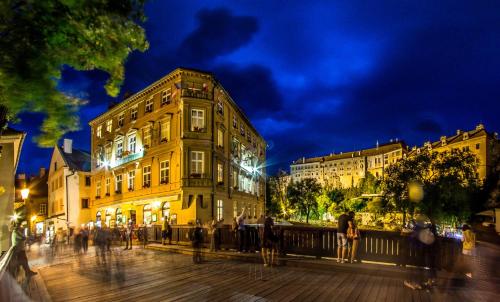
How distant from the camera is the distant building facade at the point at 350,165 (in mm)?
140000

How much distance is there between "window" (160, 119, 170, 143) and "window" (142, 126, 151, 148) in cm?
227

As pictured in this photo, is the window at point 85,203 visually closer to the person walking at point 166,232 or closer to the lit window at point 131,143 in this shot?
the lit window at point 131,143

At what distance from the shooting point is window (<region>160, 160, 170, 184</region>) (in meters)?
32.4

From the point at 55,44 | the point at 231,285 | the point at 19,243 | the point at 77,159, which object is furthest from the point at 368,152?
the point at 55,44

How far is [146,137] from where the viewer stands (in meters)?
35.8

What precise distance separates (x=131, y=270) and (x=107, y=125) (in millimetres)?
34514

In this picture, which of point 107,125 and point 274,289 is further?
point 107,125

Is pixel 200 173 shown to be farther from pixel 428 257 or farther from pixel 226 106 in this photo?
pixel 428 257

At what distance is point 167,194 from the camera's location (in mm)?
31688

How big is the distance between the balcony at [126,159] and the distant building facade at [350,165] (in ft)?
370

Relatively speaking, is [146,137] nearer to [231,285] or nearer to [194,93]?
[194,93]

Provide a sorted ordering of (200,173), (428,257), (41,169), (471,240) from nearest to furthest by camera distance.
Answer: (428,257), (471,240), (200,173), (41,169)

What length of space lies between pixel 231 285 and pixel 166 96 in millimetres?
26136

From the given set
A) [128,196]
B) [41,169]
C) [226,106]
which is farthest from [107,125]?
[41,169]
